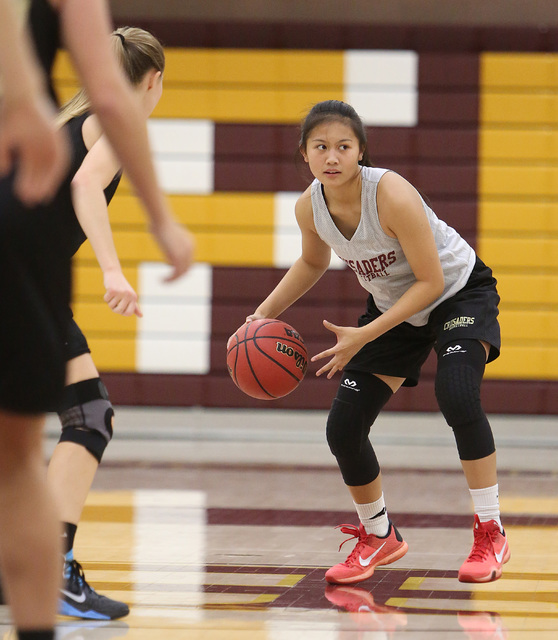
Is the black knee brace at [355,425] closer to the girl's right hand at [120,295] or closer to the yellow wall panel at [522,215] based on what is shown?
the girl's right hand at [120,295]

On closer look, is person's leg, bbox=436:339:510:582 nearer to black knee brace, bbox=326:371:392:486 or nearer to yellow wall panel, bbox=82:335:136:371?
black knee brace, bbox=326:371:392:486

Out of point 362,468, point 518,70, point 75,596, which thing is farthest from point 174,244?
point 518,70

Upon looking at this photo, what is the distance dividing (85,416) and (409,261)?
106 cm

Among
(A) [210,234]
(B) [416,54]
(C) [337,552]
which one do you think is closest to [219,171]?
(A) [210,234]

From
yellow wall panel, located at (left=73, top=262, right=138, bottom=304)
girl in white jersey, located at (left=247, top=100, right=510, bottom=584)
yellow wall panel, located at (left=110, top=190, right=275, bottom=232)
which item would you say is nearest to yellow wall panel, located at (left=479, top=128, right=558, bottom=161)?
yellow wall panel, located at (left=110, top=190, right=275, bottom=232)

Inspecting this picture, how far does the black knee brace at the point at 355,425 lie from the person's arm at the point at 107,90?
168 centimetres

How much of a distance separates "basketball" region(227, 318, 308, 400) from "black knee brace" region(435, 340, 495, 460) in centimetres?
46

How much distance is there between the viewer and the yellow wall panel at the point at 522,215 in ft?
26.5

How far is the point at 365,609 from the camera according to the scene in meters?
2.64

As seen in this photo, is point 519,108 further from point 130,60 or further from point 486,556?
point 130,60

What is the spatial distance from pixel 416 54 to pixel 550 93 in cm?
113

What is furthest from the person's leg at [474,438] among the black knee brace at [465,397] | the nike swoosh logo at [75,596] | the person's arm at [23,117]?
the person's arm at [23,117]

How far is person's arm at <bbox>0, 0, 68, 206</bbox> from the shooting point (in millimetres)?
1212

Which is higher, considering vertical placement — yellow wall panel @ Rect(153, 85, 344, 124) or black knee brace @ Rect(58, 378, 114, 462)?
yellow wall panel @ Rect(153, 85, 344, 124)
